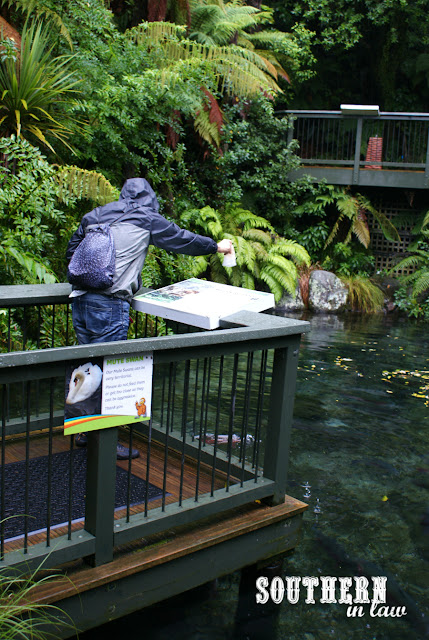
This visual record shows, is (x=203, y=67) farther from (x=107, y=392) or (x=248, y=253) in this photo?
(x=107, y=392)

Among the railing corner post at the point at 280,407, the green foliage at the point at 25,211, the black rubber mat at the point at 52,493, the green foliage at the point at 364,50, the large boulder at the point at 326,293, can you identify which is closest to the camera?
the black rubber mat at the point at 52,493

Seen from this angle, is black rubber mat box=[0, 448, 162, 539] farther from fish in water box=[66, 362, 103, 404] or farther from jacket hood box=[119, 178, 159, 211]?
jacket hood box=[119, 178, 159, 211]

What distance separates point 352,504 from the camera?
186 inches

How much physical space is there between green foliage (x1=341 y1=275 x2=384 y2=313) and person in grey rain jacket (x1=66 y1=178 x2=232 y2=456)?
32.3 feet

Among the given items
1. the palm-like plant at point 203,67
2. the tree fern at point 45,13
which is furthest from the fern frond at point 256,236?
the tree fern at point 45,13

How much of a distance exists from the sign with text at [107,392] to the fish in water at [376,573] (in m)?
1.88

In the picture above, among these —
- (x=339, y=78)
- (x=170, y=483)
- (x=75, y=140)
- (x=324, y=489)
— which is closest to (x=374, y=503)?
(x=324, y=489)

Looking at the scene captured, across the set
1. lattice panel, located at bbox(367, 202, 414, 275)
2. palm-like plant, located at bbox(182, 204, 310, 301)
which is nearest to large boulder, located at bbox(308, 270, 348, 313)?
palm-like plant, located at bbox(182, 204, 310, 301)

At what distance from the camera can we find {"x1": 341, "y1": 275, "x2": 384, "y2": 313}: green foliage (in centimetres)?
1340

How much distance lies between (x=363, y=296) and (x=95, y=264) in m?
10.6

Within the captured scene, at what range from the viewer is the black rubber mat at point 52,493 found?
124 inches

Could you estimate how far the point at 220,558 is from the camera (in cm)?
328

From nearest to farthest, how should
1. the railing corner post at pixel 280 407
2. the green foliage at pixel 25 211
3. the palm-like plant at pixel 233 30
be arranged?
1. the railing corner post at pixel 280 407
2. the green foliage at pixel 25 211
3. the palm-like plant at pixel 233 30

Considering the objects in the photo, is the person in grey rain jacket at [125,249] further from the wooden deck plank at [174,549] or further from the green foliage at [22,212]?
the green foliage at [22,212]
